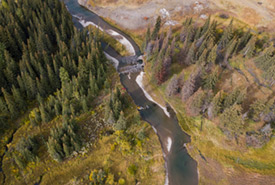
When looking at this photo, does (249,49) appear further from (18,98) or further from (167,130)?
(18,98)

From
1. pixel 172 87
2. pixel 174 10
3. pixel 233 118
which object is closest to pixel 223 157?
pixel 233 118

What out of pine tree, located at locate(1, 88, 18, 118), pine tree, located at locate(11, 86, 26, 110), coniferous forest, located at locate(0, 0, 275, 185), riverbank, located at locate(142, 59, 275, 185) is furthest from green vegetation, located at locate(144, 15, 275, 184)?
pine tree, located at locate(1, 88, 18, 118)

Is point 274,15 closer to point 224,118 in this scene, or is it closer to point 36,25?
point 224,118

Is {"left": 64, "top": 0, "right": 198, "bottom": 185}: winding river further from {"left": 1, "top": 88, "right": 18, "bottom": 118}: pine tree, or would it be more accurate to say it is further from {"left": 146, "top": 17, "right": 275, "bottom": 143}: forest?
{"left": 1, "top": 88, "right": 18, "bottom": 118}: pine tree

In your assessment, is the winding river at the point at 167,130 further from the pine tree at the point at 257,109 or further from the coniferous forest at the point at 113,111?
the pine tree at the point at 257,109

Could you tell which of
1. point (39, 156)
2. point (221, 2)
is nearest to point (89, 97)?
point (39, 156)

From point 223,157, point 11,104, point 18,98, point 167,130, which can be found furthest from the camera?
point 167,130
